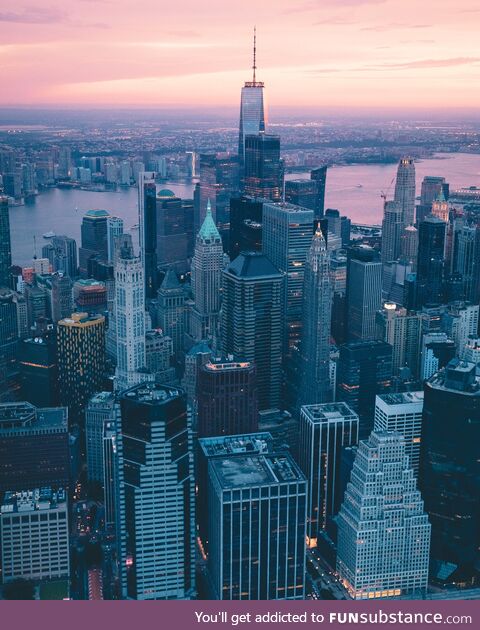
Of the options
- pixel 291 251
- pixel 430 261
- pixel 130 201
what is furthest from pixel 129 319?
pixel 130 201

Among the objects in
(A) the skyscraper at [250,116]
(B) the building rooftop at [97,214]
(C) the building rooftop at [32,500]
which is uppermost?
(A) the skyscraper at [250,116]

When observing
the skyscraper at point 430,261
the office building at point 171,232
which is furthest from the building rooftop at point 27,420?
the office building at point 171,232

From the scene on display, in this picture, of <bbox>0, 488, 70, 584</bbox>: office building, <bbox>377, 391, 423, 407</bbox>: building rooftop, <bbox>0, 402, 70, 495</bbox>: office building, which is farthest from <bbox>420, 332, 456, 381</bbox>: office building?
<bbox>0, 488, 70, 584</bbox>: office building

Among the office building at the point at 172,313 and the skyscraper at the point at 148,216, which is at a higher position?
the skyscraper at the point at 148,216

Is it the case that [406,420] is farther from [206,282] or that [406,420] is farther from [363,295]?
[206,282]

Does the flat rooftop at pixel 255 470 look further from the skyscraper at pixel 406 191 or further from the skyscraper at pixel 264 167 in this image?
the skyscraper at pixel 264 167

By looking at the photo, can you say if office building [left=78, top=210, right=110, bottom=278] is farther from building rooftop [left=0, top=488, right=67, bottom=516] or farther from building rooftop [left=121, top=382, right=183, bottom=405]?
building rooftop [left=121, top=382, right=183, bottom=405]
